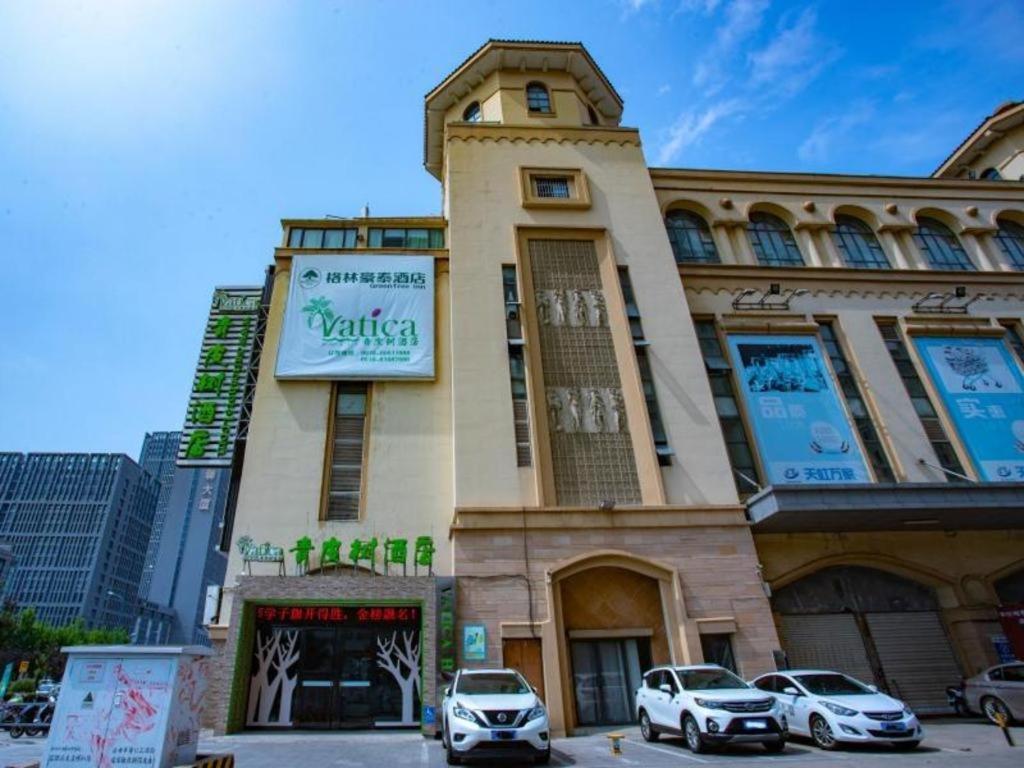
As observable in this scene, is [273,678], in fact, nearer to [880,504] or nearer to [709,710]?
[709,710]

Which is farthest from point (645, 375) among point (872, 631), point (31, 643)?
point (31, 643)

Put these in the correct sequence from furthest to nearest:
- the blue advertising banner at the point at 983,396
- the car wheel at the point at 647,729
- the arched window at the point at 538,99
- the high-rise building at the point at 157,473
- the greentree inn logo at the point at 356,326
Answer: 1. the high-rise building at the point at 157,473
2. the arched window at the point at 538,99
3. the greentree inn logo at the point at 356,326
4. the blue advertising banner at the point at 983,396
5. the car wheel at the point at 647,729

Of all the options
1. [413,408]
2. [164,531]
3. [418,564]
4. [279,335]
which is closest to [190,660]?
[418,564]

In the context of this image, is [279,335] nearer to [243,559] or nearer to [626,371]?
[243,559]

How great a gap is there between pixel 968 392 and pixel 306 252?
26498mm

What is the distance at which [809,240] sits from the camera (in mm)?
26234

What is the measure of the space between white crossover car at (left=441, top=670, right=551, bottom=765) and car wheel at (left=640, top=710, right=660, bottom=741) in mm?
3235

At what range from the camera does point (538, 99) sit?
28.0m

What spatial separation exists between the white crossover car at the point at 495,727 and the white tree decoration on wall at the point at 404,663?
19.6 feet

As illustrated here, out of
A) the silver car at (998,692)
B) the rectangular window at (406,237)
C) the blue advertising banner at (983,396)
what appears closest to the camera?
the silver car at (998,692)

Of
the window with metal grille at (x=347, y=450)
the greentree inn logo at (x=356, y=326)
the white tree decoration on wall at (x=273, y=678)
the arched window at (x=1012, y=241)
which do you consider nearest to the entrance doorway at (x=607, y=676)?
the white tree decoration on wall at (x=273, y=678)

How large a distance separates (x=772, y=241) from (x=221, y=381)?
79.0 feet

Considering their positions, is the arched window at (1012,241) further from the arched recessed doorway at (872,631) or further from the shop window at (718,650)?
the shop window at (718,650)

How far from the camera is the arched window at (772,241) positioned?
84.6 ft
